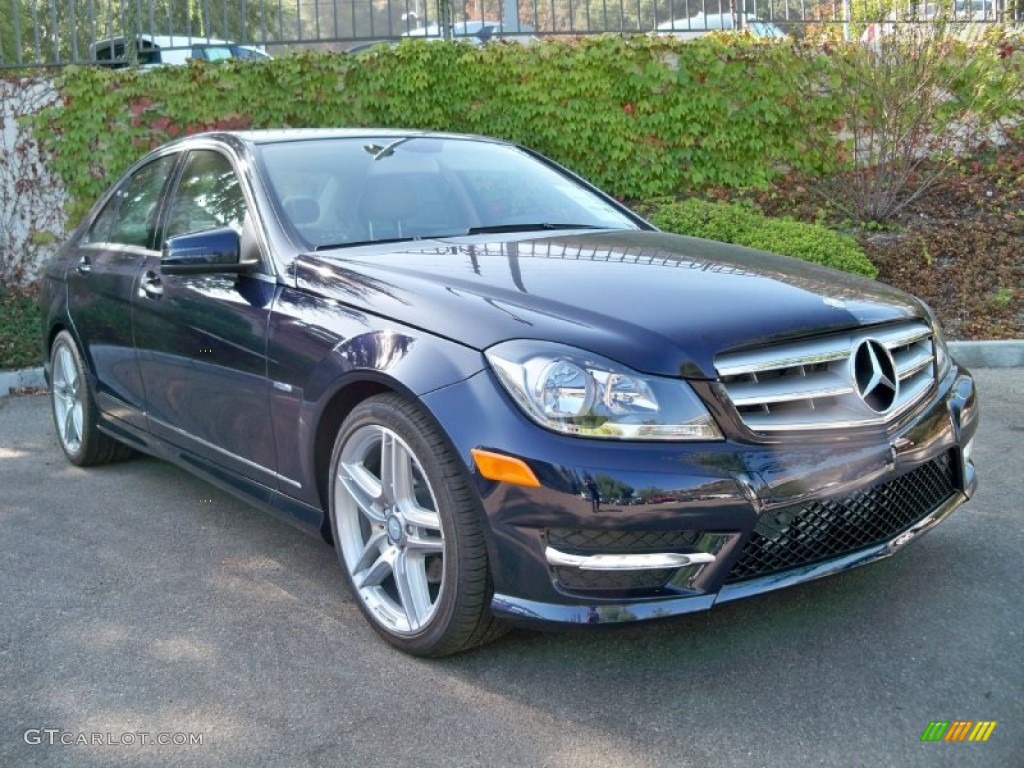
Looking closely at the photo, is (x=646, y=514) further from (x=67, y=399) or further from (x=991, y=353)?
(x=991, y=353)

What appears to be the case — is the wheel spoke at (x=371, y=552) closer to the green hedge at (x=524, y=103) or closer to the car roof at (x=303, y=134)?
the car roof at (x=303, y=134)

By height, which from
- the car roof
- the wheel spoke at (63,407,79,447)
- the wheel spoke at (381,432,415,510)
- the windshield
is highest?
the car roof

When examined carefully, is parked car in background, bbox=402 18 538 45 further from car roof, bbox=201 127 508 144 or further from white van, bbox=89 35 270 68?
car roof, bbox=201 127 508 144

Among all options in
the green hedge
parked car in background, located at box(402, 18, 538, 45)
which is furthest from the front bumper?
parked car in background, located at box(402, 18, 538, 45)

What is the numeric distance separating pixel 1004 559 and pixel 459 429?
80.5 inches

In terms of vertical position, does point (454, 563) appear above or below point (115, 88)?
below

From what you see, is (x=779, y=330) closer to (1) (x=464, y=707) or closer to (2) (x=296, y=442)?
(1) (x=464, y=707)

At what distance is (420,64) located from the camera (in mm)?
9469

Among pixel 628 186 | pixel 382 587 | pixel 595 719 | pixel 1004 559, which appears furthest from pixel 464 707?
pixel 628 186

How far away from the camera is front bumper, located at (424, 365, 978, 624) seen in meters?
2.76

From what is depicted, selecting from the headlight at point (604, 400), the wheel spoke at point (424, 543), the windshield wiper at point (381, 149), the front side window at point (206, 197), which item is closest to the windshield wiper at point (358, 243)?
the front side window at point (206, 197)

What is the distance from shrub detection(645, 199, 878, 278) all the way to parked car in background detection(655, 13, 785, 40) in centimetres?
197

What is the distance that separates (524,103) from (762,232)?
251 cm

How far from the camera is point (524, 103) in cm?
953
